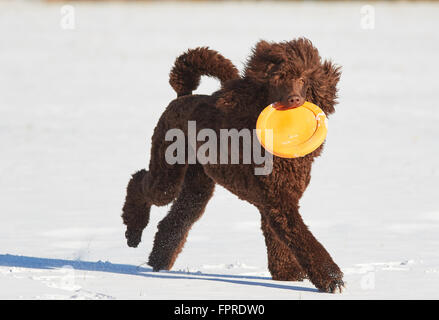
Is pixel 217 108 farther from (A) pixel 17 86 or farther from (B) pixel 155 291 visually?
(A) pixel 17 86

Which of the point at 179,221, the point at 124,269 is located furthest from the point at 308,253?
the point at 124,269

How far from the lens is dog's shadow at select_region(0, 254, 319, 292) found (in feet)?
19.4

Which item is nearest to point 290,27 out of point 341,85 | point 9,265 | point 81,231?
point 341,85

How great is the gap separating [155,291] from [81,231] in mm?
2587

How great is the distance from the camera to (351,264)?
20.9 feet

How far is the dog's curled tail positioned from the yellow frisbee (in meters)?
0.99

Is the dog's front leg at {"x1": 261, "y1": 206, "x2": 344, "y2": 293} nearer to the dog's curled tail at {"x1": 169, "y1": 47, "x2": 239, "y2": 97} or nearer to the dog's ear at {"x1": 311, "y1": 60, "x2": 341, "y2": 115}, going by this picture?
the dog's ear at {"x1": 311, "y1": 60, "x2": 341, "y2": 115}

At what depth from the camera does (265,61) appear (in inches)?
208

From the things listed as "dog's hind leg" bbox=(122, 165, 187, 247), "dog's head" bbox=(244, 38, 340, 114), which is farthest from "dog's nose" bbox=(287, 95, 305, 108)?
"dog's hind leg" bbox=(122, 165, 187, 247)

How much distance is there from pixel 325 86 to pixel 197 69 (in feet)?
4.45

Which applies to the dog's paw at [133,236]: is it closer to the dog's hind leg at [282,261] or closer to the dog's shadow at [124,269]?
the dog's shadow at [124,269]

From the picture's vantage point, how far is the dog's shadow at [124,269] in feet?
19.4

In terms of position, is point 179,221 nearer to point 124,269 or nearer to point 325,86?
point 124,269

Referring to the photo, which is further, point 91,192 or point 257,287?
point 91,192
